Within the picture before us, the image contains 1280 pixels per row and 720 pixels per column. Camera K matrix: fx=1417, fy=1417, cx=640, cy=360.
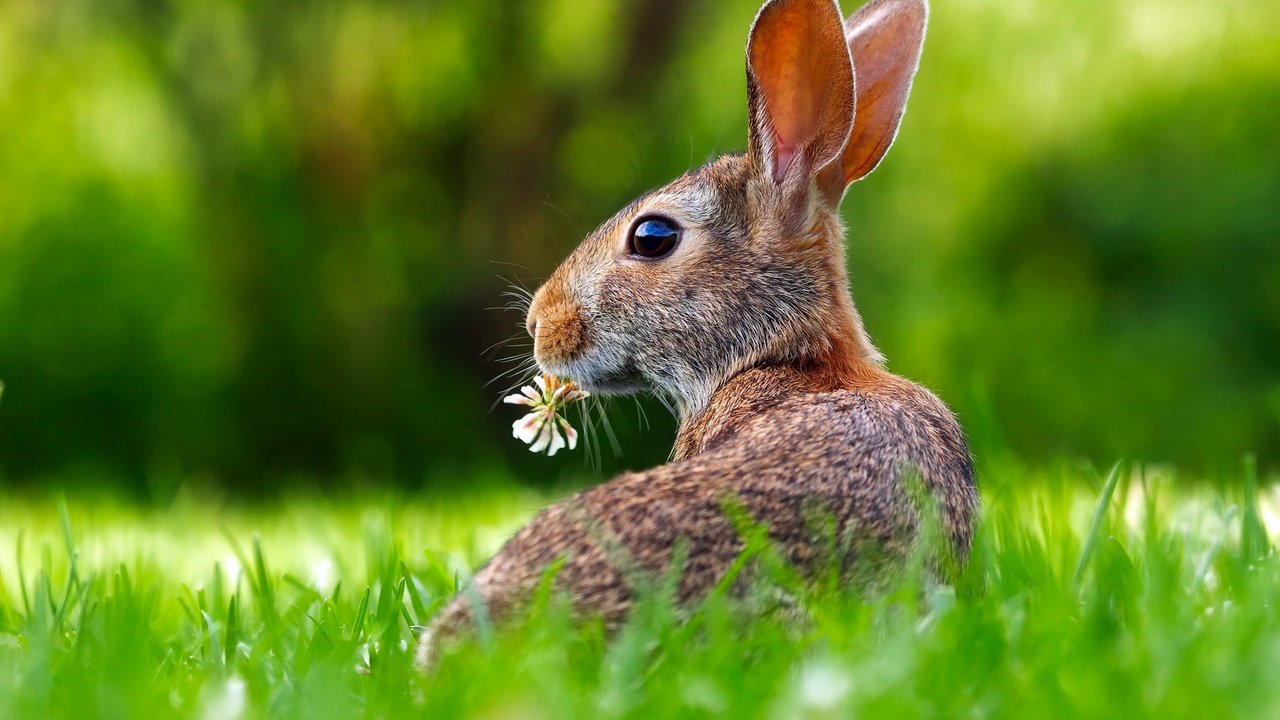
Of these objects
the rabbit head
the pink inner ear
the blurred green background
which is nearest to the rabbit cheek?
the rabbit head

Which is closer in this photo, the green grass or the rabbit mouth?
the green grass

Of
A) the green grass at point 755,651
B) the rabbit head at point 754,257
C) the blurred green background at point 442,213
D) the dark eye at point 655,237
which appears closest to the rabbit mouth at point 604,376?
the rabbit head at point 754,257

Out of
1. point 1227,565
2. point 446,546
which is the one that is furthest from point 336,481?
point 1227,565

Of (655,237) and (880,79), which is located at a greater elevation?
(880,79)

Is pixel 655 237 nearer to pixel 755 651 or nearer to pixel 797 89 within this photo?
pixel 797 89

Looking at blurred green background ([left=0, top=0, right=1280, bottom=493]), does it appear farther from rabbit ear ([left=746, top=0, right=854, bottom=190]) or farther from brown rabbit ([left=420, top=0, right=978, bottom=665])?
rabbit ear ([left=746, top=0, right=854, bottom=190])

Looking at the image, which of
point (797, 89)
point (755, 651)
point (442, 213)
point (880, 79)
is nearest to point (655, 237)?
point (797, 89)

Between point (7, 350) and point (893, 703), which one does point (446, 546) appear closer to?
point (893, 703)
